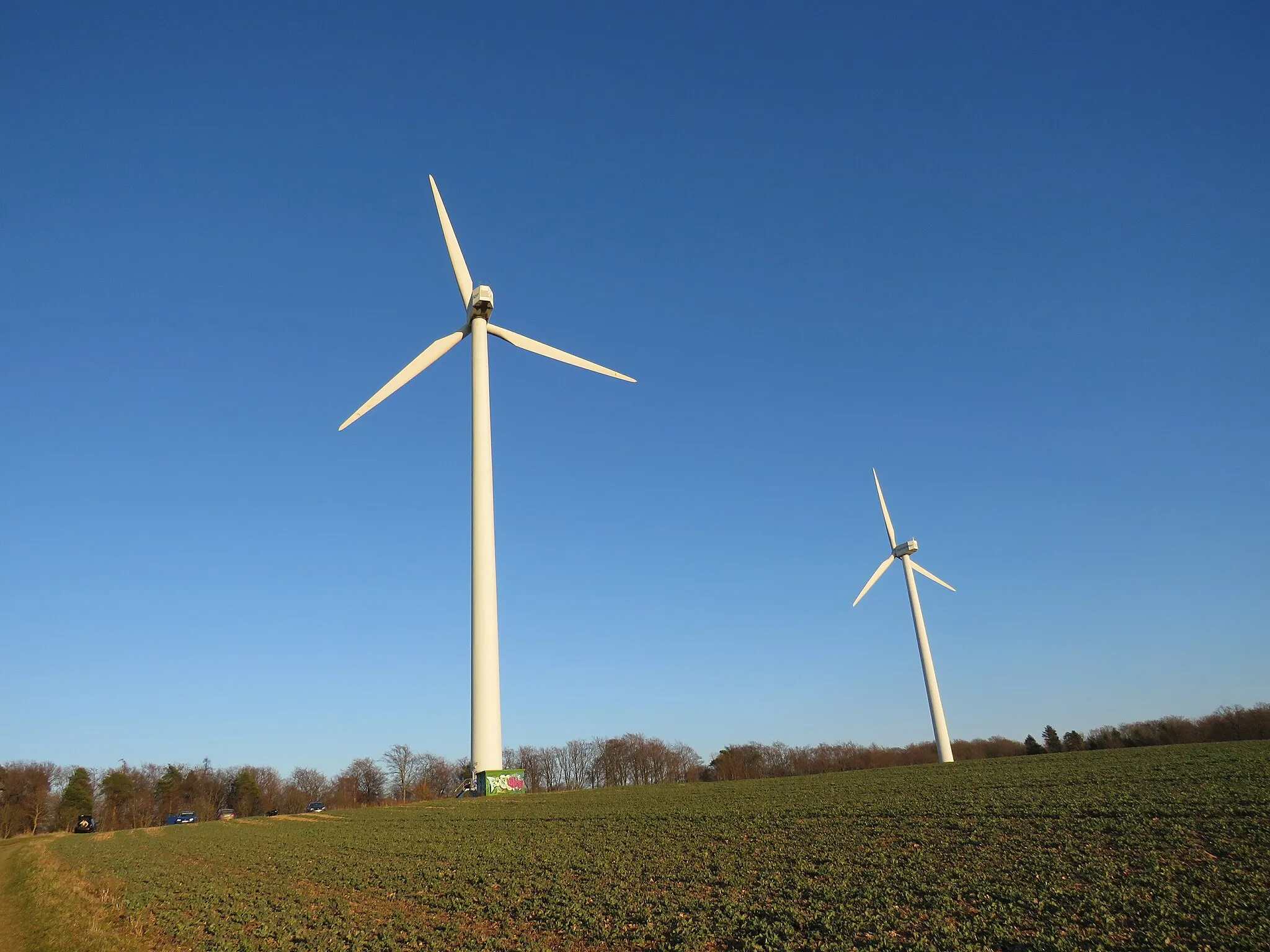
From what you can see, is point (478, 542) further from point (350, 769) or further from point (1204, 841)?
point (350, 769)

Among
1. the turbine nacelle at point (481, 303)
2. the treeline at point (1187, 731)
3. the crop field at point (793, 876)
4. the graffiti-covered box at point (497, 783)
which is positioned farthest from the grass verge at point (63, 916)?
the treeline at point (1187, 731)

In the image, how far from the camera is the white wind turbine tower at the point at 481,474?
48.0 meters

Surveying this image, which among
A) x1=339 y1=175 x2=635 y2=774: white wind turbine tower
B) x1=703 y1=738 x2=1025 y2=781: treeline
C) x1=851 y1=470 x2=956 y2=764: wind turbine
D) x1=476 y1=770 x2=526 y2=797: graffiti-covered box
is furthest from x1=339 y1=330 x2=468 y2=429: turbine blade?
x1=703 y1=738 x2=1025 y2=781: treeline

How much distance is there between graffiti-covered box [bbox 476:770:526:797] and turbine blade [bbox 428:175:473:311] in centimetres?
3796

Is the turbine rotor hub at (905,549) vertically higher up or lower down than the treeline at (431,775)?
higher up

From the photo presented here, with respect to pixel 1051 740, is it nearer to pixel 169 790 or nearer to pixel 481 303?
pixel 481 303

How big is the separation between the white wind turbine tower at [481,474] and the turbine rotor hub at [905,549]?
46.4 meters

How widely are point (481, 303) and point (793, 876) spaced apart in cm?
5228

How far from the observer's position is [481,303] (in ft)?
197

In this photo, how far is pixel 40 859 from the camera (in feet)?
129

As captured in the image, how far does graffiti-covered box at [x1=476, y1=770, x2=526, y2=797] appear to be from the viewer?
47250mm

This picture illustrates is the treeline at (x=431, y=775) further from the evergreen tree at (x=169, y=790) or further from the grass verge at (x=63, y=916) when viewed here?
the grass verge at (x=63, y=916)

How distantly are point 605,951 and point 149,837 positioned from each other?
2029 inches

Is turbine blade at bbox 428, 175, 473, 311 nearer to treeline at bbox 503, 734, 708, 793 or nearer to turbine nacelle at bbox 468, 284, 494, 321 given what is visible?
turbine nacelle at bbox 468, 284, 494, 321
